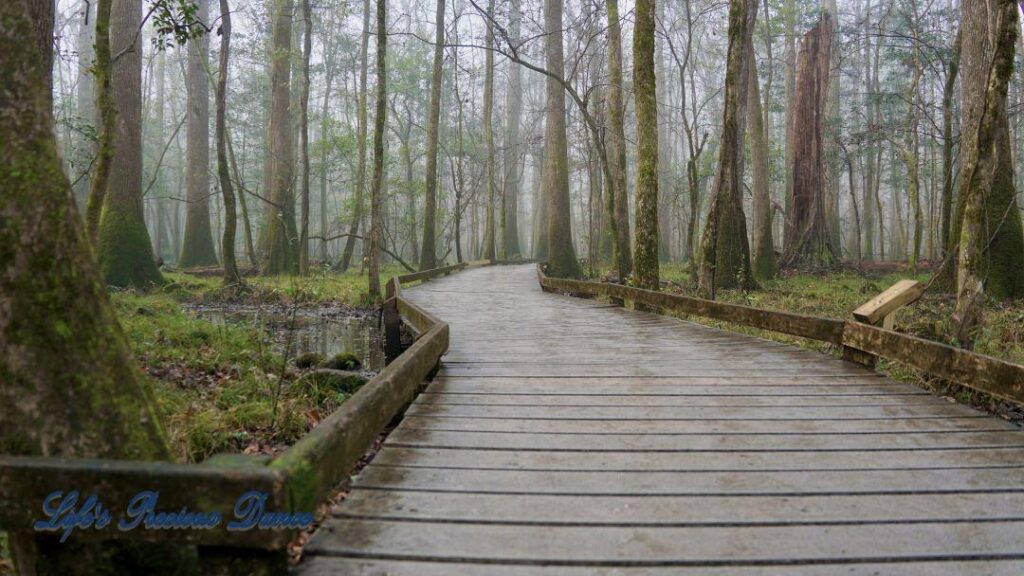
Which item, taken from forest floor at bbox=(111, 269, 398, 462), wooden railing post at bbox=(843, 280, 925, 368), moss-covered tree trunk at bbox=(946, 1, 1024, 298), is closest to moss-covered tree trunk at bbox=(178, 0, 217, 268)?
forest floor at bbox=(111, 269, 398, 462)

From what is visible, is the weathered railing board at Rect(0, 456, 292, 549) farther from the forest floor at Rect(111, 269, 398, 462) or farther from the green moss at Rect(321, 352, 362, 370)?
the green moss at Rect(321, 352, 362, 370)

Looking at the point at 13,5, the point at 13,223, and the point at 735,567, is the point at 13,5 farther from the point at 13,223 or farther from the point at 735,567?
the point at 735,567

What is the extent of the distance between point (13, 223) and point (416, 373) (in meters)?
2.43

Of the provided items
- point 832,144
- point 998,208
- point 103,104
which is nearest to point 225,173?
point 103,104

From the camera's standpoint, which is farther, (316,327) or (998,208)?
(316,327)

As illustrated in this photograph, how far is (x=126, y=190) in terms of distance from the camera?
578 inches

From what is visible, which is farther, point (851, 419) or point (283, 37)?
point (283, 37)

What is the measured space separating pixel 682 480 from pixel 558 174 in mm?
19357

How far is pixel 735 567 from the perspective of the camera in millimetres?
2217

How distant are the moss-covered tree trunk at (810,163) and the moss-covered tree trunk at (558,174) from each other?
251 inches

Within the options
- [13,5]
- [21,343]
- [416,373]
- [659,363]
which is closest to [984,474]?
[659,363]

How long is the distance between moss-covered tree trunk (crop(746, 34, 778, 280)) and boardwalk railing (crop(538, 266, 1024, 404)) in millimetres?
9212

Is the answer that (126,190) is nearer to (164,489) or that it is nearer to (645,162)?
(645,162)

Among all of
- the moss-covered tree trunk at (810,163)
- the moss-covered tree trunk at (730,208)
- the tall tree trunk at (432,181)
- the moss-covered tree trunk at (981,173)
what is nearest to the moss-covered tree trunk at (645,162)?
the moss-covered tree trunk at (730,208)
